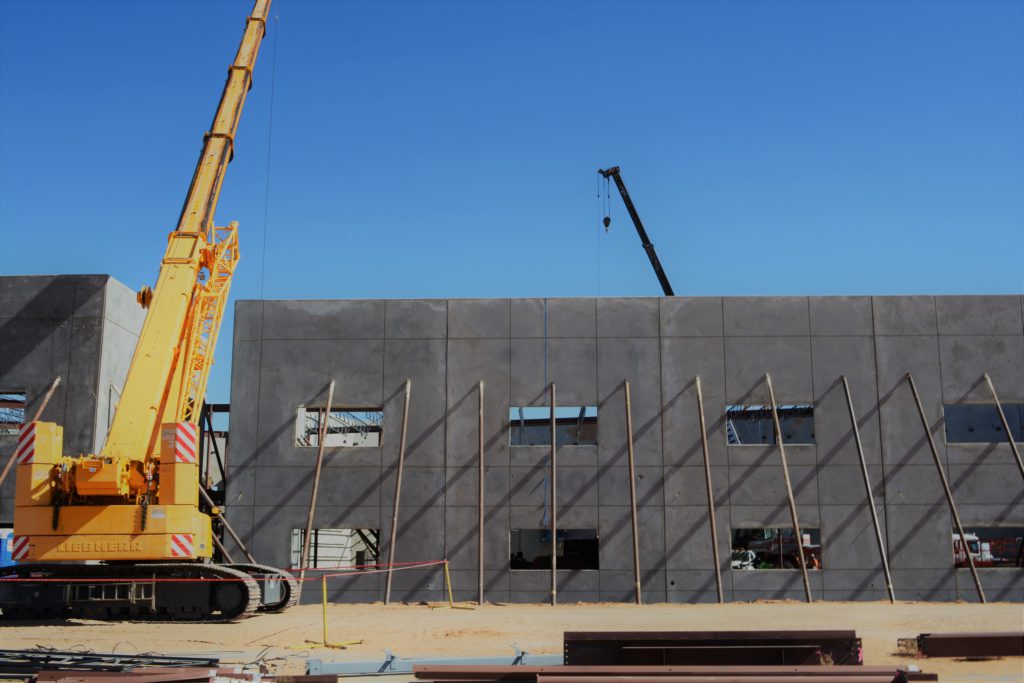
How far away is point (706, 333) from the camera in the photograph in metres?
25.7

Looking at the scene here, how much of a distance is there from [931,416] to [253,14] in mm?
19538

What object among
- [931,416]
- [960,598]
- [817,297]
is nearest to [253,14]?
[817,297]

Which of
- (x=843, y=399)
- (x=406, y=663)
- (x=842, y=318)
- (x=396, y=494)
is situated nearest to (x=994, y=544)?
(x=843, y=399)

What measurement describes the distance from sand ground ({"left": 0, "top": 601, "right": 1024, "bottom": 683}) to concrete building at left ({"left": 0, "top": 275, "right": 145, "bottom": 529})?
791cm

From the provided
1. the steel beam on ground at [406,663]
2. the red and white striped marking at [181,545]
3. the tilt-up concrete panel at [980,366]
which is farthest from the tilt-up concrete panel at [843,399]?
the red and white striped marking at [181,545]

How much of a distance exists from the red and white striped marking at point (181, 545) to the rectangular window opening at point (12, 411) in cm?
954

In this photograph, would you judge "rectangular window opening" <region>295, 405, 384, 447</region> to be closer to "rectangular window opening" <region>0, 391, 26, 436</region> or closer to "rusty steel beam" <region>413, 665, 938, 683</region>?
"rectangular window opening" <region>0, 391, 26, 436</region>

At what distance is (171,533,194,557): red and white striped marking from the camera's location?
19141 mm

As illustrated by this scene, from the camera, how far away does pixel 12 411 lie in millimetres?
29016

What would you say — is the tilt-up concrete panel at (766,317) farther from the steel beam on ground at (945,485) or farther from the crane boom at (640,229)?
the crane boom at (640,229)

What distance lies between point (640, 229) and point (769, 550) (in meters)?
16.9

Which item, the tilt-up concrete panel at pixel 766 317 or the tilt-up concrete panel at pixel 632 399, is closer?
the tilt-up concrete panel at pixel 632 399

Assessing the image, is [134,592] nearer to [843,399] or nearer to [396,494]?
[396,494]

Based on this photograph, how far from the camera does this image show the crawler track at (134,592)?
19.5m
